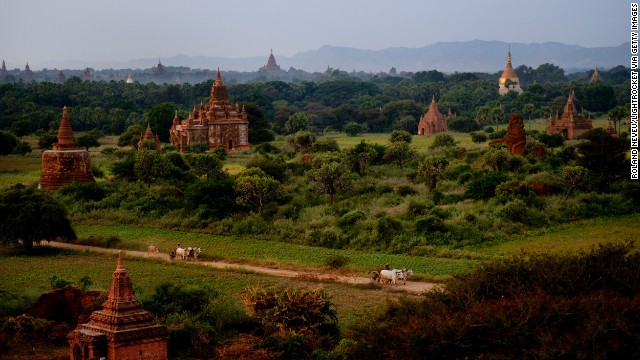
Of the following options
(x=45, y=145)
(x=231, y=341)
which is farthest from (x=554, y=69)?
(x=231, y=341)

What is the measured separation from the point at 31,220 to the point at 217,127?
97.3 ft

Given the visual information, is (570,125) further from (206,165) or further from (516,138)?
(206,165)

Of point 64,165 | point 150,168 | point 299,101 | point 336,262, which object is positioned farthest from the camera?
point 299,101

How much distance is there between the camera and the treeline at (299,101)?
85.2 meters

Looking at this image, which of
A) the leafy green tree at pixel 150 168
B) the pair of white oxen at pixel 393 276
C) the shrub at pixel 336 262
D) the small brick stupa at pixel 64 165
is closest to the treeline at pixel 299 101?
the small brick stupa at pixel 64 165

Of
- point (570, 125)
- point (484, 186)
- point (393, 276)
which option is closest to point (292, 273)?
point (393, 276)

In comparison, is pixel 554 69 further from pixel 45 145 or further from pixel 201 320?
pixel 201 320

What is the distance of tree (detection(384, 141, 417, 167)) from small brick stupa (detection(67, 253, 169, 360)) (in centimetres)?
3166

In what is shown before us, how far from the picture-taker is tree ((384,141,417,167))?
4933cm

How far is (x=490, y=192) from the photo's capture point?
37156 mm

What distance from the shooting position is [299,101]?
128375 millimetres

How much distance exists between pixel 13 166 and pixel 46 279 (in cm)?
2755

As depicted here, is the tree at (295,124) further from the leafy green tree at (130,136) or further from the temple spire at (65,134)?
the temple spire at (65,134)

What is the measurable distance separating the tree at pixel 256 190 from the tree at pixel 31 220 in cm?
663
